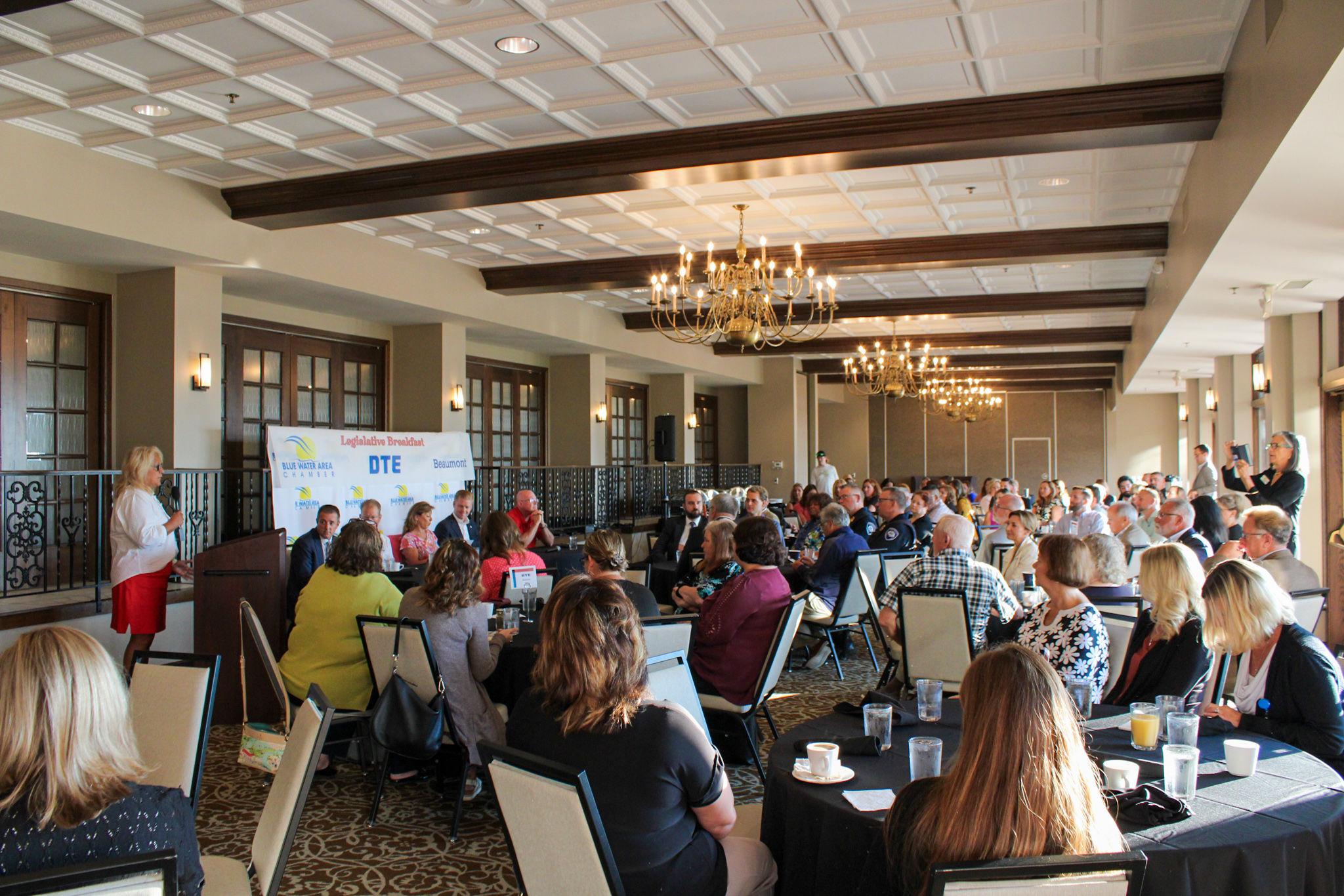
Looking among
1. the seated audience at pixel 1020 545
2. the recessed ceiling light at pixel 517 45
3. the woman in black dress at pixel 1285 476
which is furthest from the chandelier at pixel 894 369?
the recessed ceiling light at pixel 517 45

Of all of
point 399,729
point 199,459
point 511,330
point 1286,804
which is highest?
point 511,330

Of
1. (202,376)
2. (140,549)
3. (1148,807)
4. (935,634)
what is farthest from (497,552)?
(202,376)

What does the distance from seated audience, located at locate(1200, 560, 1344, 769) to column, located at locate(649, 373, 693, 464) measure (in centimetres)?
1459

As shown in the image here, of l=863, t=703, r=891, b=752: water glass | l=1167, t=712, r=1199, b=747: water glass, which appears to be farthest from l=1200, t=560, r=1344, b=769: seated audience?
l=863, t=703, r=891, b=752: water glass

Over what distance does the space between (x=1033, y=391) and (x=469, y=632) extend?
25738 mm

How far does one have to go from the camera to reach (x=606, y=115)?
20.0 feet

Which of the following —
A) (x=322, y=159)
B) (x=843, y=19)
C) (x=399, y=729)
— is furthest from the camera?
(x=322, y=159)

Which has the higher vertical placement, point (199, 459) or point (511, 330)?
point (511, 330)

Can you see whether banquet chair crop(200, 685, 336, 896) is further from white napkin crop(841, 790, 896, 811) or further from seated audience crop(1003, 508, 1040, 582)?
seated audience crop(1003, 508, 1040, 582)

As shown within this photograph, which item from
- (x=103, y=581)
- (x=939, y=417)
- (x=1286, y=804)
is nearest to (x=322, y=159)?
(x=103, y=581)

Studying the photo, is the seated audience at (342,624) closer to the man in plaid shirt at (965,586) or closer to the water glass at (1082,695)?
the man in plaid shirt at (965,586)

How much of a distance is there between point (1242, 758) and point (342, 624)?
3.83 m

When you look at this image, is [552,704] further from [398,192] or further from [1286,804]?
[398,192]

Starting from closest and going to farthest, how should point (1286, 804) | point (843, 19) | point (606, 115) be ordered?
point (1286, 804) < point (843, 19) < point (606, 115)
